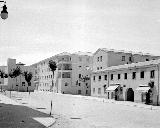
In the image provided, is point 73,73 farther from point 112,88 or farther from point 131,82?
point 131,82

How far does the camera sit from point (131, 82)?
47562 mm

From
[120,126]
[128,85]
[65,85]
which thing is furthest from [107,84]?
[120,126]

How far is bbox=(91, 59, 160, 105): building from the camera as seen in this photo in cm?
4133

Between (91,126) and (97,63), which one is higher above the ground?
(97,63)

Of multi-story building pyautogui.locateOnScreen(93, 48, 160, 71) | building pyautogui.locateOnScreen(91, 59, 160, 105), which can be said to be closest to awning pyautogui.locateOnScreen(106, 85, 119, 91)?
building pyautogui.locateOnScreen(91, 59, 160, 105)

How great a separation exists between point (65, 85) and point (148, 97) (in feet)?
142

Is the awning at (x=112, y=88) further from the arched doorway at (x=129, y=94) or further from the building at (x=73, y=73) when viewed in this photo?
the building at (x=73, y=73)

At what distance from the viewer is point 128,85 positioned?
48656 millimetres

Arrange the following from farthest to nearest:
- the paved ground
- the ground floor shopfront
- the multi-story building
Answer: the multi-story building → the ground floor shopfront → the paved ground

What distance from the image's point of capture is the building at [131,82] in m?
41.3

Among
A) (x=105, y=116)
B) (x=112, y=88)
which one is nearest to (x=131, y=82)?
(x=112, y=88)

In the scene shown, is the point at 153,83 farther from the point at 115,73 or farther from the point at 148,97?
the point at 115,73

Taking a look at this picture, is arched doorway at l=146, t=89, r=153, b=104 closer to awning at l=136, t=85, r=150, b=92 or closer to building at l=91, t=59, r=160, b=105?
building at l=91, t=59, r=160, b=105

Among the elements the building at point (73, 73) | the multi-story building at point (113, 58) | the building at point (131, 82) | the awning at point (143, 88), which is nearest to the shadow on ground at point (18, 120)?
the awning at point (143, 88)
